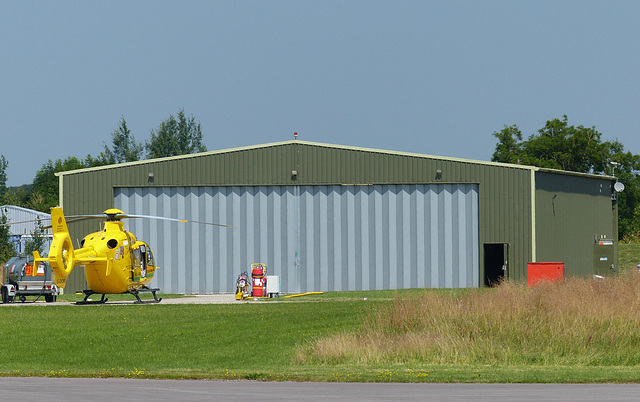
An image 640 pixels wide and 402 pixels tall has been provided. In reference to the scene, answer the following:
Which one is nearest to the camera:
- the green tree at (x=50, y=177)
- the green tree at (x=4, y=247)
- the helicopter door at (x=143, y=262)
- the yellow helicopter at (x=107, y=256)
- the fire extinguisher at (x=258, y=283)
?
the yellow helicopter at (x=107, y=256)

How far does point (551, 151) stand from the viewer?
9300cm

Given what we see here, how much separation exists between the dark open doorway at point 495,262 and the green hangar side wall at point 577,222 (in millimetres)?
1600

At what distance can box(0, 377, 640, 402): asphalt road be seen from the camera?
1421 centimetres

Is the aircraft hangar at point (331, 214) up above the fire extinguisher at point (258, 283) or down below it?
above

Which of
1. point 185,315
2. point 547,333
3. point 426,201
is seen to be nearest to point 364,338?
point 547,333

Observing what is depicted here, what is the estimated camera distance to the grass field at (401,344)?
58.8ft

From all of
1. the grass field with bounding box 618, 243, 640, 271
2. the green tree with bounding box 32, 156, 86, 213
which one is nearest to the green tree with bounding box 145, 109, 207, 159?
the green tree with bounding box 32, 156, 86, 213

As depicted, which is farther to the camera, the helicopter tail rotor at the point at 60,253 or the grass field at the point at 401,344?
the helicopter tail rotor at the point at 60,253

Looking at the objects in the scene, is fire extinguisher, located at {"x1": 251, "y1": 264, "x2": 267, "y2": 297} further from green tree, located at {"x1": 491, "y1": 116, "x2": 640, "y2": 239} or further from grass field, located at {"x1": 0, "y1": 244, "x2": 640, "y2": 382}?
green tree, located at {"x1": 491, "y1": 116, "x2": 640, "y2": 239}

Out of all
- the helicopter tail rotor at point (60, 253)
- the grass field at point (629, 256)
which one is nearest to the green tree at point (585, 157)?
the grass field at point (629, 256)

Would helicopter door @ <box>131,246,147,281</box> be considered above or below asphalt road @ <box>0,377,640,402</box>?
above

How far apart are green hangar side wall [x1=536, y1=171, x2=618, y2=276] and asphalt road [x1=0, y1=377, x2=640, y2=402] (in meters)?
29.5

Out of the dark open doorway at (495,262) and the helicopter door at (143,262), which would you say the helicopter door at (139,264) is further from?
the dark open doorway at (495,262)

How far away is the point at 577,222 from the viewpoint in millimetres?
49312
